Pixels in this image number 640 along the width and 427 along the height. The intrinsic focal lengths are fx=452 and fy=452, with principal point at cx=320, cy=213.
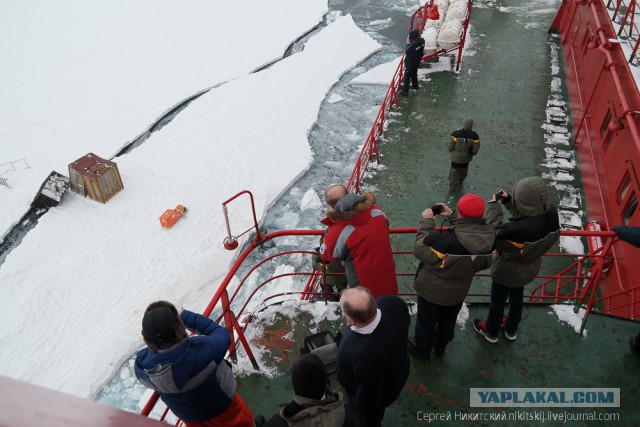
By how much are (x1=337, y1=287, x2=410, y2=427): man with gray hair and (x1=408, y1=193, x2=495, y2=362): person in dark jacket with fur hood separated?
26.7 inches

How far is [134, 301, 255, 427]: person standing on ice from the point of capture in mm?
2432

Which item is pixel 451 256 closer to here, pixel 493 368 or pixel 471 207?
pixel 471 207

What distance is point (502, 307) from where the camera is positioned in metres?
4.01

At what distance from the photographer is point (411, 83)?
10906 millimetres

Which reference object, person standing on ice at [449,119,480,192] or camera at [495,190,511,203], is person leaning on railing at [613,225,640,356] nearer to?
camera at [495,190,511,203]

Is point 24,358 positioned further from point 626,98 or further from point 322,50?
point 322,50

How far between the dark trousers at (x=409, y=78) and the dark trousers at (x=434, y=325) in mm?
7526

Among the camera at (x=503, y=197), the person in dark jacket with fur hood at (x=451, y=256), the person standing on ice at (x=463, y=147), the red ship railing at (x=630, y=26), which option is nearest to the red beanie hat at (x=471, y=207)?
the person in dark jacket with fur hood at (x=451, y=256)

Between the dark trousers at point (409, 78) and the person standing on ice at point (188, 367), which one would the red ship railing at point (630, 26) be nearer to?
the dark trousers at point (409, 78)

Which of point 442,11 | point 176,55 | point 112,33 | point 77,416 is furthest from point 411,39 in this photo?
point 112,33

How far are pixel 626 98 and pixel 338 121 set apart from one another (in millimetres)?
10077

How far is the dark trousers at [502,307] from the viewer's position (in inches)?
155

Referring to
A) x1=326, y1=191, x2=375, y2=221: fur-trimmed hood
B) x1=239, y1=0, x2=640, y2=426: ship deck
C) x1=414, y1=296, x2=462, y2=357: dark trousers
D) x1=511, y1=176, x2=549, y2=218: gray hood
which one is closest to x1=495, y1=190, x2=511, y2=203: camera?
x1=511, y1=176, x2=549, y2=218: gray hood

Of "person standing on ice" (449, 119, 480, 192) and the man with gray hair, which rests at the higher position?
the man with gray hair
